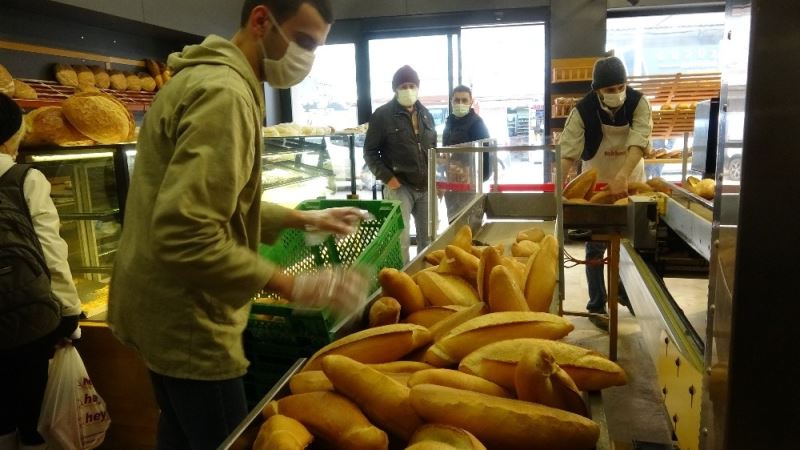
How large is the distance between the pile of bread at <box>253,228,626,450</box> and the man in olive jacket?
0.72 feet

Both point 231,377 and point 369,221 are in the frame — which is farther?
point 369,221

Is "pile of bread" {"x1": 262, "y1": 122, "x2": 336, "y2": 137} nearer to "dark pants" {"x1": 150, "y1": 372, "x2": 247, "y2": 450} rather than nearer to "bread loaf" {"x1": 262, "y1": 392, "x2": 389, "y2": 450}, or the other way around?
"dark pants" {"x1": 150, "y1": 372, "x2": 247, "y2": 450}

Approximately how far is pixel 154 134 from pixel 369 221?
2.69 feet

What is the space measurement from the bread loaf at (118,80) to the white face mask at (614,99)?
10.3ft

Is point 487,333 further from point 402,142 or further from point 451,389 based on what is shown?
point 402,142

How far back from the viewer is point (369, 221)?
1759 millimetres

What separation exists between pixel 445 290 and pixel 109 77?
3382 mm

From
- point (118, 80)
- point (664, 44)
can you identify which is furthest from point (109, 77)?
point (664, 44)

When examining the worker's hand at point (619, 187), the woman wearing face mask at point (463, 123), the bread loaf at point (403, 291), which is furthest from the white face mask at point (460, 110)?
the bread loaf at point (403, 291)

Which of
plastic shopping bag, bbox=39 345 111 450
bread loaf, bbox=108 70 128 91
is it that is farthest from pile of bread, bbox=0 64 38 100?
plastic shopping bag, bbox=39 345 111 450

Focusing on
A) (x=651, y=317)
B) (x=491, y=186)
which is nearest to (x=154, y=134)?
(x=651, y=317)

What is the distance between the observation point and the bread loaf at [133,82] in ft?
12.9

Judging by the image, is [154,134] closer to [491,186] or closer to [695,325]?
[695,325]

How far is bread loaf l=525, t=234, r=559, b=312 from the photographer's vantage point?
3.99 feet
